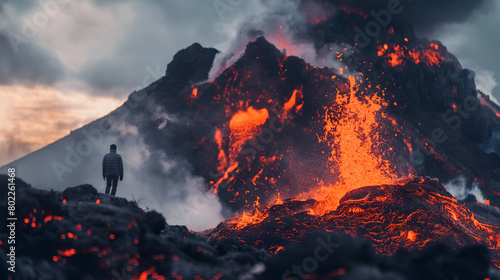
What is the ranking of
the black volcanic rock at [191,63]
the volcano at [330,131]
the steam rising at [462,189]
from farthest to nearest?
the black volcanic rock at [191,63] → the steam rising at [462,189] → the volcano at [330,131]

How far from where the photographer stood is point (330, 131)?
42.2 metres

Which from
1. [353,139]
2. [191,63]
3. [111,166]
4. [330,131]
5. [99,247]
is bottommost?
[99,247]

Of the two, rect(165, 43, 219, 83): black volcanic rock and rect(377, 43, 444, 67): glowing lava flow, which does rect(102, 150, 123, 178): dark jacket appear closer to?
rect(165, 43, 219, 83): black volcanic rock

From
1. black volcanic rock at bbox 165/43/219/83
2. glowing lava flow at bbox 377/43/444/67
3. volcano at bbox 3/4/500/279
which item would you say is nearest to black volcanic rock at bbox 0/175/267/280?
volcano at bbox 3/4/500/279

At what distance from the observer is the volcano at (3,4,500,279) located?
22.2m

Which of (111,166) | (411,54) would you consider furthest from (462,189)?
(111,166)

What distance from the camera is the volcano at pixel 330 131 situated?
22.2 meters

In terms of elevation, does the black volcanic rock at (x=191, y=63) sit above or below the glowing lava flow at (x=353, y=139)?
above

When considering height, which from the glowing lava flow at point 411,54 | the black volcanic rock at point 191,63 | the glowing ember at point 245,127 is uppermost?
the black volcanic rock at point 191,63

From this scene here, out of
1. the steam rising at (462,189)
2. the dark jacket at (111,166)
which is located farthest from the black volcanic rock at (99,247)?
the steam rising at (462,189)

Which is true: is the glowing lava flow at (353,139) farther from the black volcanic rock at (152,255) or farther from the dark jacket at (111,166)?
the black volcanic rock at (152,255)

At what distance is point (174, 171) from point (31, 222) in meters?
34.3

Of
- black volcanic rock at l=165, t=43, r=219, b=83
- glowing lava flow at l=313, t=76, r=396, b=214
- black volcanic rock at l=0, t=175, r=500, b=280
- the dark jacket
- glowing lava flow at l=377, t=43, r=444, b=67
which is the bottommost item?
black volcanic rock at l=0, t=175, r=500, b=280

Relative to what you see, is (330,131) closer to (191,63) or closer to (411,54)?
(191,63)
